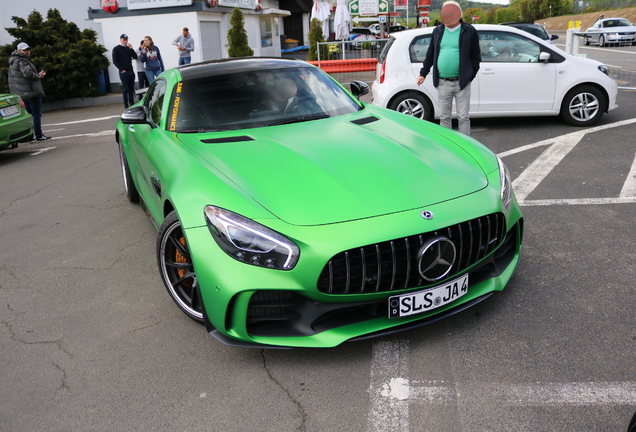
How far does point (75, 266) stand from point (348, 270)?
270 centimetres

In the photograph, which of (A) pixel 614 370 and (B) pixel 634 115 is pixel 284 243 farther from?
(B) pixel 634 115

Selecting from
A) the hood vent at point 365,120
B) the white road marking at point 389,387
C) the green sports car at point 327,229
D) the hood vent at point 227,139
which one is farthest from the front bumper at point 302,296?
the hood vent at point 365,120

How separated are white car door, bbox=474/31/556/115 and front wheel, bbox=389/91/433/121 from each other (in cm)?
78

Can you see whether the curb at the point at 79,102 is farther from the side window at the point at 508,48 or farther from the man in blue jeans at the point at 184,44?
the side window at the point at 508,48

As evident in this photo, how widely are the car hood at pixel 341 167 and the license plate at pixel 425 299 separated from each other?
43cm

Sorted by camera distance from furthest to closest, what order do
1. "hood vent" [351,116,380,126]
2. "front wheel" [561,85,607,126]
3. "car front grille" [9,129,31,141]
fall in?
"car front grille" [9,129,31,141]
"front wheel" [561,85,607,126]
"hood vent" [351,116,380,126]

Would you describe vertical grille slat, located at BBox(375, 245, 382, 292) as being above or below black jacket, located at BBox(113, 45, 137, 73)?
below

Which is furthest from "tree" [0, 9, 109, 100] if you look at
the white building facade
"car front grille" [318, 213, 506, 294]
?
"car front grille" [318, 213, 506, 294]

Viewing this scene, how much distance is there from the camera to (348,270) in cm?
259

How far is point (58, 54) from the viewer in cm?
1570

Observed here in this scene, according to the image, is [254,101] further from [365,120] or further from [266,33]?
[266,33]

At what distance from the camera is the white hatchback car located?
26.5ft

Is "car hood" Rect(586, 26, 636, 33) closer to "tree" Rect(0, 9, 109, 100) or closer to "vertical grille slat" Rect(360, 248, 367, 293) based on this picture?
"tree" Rect(0, 9, 109, 100)

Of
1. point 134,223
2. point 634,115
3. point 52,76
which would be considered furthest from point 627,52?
point 134,223
